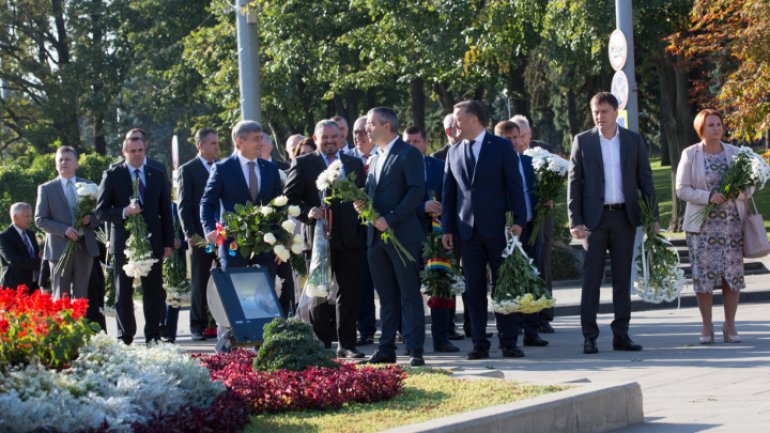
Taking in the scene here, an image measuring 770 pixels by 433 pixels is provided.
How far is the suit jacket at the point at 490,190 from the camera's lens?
1147cm

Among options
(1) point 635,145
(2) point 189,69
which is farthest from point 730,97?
(2) point 189,69

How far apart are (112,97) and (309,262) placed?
3888cm

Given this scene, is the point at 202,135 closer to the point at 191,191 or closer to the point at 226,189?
the point at 191,191

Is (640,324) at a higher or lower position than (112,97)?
lower

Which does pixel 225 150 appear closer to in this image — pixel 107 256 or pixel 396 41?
pixel 396 41

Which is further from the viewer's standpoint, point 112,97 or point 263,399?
point 112,97

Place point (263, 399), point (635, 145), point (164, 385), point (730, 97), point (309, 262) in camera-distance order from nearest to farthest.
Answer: point (164, 385), point (263, 399), point (635, 145), point (309, 262), point (730, 97)

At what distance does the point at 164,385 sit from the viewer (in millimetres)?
6984

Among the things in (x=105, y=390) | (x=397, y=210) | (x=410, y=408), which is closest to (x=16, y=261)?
(x=397, y=210)

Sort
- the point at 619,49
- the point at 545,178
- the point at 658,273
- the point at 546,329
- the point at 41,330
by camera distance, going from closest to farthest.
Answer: the point at 41,330
the point at 658,273
the point at 545,178
the point at 546,329
the point at 619,49

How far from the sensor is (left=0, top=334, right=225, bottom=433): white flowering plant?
6.23 metres

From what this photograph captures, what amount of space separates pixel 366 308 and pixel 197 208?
213cm

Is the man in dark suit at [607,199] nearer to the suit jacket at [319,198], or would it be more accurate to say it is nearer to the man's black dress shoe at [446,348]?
the man's black dress shoe at [446,348]

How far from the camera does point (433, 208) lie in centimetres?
1276
